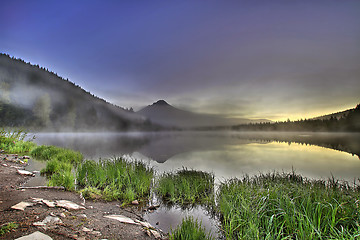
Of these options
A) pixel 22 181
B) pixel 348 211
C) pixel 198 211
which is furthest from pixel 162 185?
pixel 348 211

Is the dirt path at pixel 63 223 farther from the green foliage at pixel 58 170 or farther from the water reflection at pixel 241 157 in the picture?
the water reflection at pixel 241 157

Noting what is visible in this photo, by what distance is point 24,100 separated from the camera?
89.1 m

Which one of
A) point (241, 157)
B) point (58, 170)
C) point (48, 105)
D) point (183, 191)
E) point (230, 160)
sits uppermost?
point (48, 105)

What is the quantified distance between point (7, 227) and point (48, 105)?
97.1 meters

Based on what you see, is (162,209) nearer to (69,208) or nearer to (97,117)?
(69,208)

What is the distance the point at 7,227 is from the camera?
2836mm

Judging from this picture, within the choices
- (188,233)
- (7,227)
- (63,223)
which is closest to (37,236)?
(7,227)

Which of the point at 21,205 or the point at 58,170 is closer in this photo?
the point at 21,205

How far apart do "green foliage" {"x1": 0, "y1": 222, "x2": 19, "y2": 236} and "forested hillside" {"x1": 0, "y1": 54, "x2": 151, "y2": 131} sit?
72.5 metres

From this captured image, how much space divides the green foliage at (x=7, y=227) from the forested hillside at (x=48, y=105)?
72.5 metres

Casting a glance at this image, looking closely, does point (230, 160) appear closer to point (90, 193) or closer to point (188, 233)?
point (90, 193)

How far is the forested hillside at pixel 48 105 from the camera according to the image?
78.2 m

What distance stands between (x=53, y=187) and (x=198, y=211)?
18.0 ft

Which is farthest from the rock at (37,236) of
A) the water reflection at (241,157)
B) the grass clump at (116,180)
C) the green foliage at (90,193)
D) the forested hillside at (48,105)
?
the forested hillside at (48,105)
